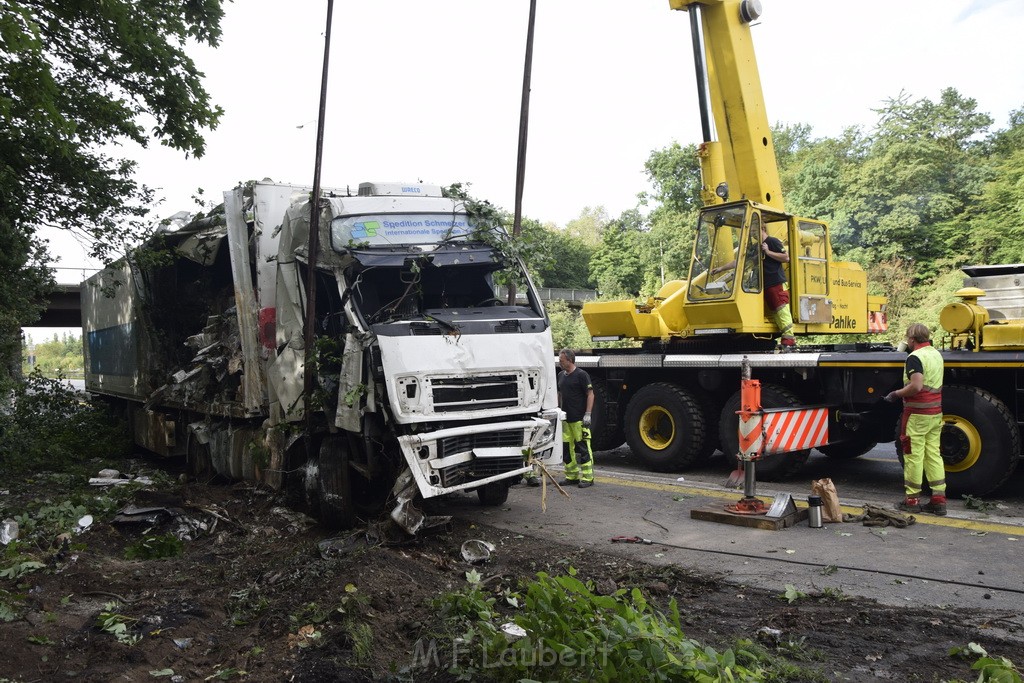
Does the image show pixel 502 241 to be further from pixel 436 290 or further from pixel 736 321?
pixel 736 321

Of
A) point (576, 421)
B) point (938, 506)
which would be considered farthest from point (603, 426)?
point (938, 506)

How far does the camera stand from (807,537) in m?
6.93

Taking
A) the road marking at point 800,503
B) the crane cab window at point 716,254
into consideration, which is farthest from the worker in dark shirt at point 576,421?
the crane cab window at point 716,254

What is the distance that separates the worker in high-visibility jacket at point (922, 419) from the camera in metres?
7.52

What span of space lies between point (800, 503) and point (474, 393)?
136 inches

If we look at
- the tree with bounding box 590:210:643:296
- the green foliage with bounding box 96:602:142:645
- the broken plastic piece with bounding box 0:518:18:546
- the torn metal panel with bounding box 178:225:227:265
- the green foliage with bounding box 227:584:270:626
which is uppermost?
the tree with bounding box 590:210:643:296

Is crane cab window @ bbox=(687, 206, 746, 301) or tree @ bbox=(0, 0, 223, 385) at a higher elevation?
tree @ bbox=(0, 0, 223, 385)

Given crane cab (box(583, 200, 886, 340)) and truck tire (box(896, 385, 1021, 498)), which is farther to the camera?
crane cab (box(583, 200, 886, 340))

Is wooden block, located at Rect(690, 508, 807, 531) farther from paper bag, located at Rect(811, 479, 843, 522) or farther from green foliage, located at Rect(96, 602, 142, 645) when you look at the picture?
green foliage, located at Rect(96, 602, 142, 645)

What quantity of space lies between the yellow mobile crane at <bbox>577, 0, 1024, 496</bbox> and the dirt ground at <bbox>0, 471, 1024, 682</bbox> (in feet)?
12.9

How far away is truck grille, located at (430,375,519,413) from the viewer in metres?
6.78

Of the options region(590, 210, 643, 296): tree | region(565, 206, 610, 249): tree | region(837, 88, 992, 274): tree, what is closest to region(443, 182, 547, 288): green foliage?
region(837, 88, 992, 274): tree

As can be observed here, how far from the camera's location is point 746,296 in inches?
389

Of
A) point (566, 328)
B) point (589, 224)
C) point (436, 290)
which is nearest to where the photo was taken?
point (436, 290)
